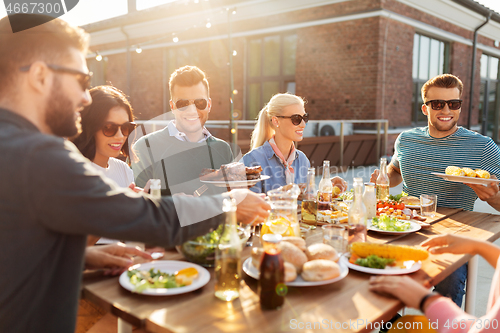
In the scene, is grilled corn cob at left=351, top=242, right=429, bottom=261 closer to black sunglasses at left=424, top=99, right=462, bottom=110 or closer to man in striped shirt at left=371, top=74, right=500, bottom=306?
man in striped shirt at left=371, top=74, right=500, bottom=306

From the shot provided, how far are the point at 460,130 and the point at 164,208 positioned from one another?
9.52 feet

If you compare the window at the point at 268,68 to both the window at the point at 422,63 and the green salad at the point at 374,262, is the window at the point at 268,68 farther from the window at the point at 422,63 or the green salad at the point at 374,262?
the green salad at the point at 374,262

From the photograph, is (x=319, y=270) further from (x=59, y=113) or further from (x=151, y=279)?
(x=59, y=113)

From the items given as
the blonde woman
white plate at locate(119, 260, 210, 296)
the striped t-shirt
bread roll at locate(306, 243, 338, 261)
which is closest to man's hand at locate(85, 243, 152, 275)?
white plate at locate(119, 260, 210, 296)

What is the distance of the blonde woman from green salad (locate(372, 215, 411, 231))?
119cm

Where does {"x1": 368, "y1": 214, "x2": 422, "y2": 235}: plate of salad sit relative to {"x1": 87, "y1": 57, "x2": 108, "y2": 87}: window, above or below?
below

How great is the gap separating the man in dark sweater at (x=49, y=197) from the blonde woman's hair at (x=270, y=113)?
2414 mm

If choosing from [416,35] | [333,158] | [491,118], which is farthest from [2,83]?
[491,118]

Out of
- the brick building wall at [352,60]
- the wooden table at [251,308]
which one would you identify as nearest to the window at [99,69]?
the brick building wall at [352,60]

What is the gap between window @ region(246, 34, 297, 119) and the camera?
1288 centimetres

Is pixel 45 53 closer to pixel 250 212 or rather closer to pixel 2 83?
pixel 2 83

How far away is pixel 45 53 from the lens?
122 centimetres

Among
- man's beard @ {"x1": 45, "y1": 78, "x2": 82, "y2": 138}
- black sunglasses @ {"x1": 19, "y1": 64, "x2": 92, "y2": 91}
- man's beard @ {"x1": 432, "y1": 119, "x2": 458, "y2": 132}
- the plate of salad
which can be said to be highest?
black sunglasses @ {"x1": 19, "y1": 64, "x2": 92, "y2": 91}

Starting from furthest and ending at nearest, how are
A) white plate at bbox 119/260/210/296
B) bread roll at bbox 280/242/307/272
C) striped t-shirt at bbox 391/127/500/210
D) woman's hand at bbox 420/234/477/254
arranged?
striped t-shirt at bbox 391/127/500/210
woman's hand at bbox 420/234/477/254
bread roll at bbox 280/242/307/272
white plate at bbox 119/260/210/296
